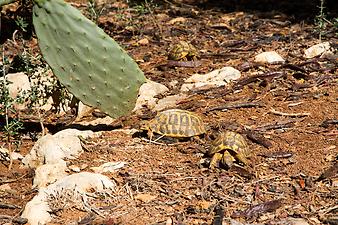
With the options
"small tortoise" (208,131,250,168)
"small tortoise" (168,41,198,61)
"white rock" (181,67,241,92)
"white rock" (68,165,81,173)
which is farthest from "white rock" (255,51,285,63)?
"white rock" (68,165,81,173)

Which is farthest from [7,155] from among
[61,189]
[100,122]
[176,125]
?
[176,125]

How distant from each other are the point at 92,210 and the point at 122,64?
1.41 m

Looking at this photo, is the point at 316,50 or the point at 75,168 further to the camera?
the point at 316,50

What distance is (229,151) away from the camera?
430 cm

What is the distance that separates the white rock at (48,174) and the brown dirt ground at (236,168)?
84 mm

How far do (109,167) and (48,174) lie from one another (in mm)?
401

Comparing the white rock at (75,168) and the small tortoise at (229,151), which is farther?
the white rock at (75,168)

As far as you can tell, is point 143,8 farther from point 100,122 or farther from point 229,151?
point 229,151

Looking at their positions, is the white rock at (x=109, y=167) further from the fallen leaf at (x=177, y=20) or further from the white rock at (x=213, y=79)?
the fallen leaf at (x=177, y=20)

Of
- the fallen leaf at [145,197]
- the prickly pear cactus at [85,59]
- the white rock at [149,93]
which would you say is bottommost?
the white rock at [149,93]

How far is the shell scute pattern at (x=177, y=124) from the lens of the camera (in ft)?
15.8

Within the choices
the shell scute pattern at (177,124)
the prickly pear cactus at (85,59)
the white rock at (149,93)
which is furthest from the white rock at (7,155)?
the white rock at (149,93)

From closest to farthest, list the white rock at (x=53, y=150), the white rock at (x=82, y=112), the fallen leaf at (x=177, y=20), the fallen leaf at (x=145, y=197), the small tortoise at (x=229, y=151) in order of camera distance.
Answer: the fallen leaf at (x=145, y=197) < the small tortoise at (x=229, y=151) < the white rock at (x=53, y=150) < the white rock at (x=82, y=112) < the fallen leaf at (x=177, y=20)

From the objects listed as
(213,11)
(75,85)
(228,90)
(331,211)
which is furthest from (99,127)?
(213,11)
